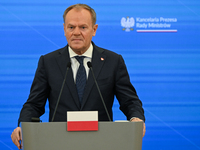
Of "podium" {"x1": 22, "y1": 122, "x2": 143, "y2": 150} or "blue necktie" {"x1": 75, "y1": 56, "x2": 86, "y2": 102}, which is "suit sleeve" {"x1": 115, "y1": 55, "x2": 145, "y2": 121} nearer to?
"blue necktie" {"x1": 75, "y1": 56, "x2": 86, "y2": 102}

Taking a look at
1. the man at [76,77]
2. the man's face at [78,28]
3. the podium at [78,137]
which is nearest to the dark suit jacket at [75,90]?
the man at [76,77]

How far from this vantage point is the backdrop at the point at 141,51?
3328 mm

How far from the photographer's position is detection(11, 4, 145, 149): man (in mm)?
2098

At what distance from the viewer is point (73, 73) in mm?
2191

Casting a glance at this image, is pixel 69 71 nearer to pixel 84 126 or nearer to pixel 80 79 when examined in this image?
pixel 80 79

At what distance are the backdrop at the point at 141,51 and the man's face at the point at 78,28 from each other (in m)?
1.23

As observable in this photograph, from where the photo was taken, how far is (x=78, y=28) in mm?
2090

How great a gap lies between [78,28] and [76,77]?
0.33 m

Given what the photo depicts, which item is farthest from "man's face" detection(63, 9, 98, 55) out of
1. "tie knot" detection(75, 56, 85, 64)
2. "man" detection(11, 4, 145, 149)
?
"tie knot" detection(75, 56, 85, 64)

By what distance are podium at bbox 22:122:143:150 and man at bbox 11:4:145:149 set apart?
0.48m

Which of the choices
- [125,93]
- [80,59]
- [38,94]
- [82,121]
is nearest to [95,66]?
[80,59]

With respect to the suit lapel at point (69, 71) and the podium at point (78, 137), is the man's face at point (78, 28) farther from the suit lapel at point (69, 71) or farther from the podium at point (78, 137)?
the podium at point (78, 137)

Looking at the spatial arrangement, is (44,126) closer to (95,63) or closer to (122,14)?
(95,63)

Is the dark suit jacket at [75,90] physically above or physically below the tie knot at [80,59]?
below
